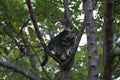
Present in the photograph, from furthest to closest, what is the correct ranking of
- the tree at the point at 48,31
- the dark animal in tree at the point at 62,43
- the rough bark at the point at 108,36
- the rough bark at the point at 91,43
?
the dark animal in tree at the point at 62,43 < the tree at the point at 48,31 < the rough bark at the point at 91,43 < the rough bark at the point at 108,36

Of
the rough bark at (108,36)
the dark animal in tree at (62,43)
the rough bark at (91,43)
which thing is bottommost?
the dark animal in tree at (62,43)

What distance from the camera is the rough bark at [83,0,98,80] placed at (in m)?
3.32

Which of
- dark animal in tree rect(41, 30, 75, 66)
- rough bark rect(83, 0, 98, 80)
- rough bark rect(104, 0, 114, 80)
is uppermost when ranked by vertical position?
rough bark rect(104, 0, 114, 80)

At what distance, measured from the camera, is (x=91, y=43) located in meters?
3.57

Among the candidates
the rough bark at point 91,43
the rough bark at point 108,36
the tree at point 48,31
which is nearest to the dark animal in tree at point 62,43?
the tree at point 48,31

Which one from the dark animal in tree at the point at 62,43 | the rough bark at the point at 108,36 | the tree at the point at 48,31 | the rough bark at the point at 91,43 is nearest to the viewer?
the rough bark at the point at 108,36

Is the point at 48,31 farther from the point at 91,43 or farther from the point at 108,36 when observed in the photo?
the point at 108,36

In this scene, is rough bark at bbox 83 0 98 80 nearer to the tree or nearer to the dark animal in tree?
the tree

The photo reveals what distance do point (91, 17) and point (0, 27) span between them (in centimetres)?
160

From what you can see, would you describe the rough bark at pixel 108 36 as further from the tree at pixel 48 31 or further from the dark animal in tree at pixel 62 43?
the dark animal in tree at pixel 62 43

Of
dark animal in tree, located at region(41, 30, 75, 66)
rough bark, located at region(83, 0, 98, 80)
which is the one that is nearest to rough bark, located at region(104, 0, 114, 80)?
rough bark, located at region(83, 0, 98, 80)

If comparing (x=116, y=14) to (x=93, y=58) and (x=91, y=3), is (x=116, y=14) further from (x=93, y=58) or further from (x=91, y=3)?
(x=93, y=58)

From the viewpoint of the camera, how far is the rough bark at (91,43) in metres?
3.32

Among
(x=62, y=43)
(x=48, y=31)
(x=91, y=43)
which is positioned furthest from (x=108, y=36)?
(x=48, y=31)
